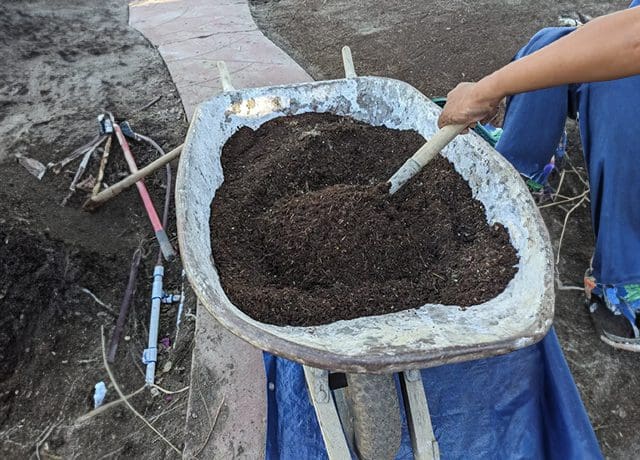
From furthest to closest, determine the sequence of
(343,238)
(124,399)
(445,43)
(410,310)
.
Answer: (445,43), (124,399), (343,238), (410,310)

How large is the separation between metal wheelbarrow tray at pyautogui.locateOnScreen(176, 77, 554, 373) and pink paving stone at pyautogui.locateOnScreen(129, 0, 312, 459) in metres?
0.72

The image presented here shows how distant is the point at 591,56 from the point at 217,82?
318 centimetres

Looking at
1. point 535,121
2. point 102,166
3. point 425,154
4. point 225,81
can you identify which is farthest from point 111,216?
point 535,121

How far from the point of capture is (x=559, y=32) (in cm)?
191

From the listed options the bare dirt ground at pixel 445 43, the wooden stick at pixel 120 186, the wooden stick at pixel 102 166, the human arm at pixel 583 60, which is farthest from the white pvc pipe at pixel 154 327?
the bare dirt ground at pixel 445 43

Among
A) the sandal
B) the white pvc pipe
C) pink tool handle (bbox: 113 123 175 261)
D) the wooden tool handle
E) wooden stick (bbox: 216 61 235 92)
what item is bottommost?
the sandal

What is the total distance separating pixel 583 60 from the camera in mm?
979

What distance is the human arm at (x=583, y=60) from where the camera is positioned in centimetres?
92

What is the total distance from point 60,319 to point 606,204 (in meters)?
2.46

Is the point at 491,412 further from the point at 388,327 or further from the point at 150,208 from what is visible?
the point at 150,208

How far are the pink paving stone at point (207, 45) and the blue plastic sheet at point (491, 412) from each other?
252cm

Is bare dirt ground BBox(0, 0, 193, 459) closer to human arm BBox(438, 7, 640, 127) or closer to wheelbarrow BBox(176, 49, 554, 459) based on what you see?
wheelbarrow BBox(176, 49, 554, 459)

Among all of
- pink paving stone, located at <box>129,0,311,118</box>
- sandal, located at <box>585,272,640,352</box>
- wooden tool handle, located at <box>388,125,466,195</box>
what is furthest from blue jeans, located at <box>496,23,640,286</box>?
pink paving stone, located at <box>129,0,311,118</box>

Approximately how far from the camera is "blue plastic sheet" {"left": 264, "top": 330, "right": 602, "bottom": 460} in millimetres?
1490
